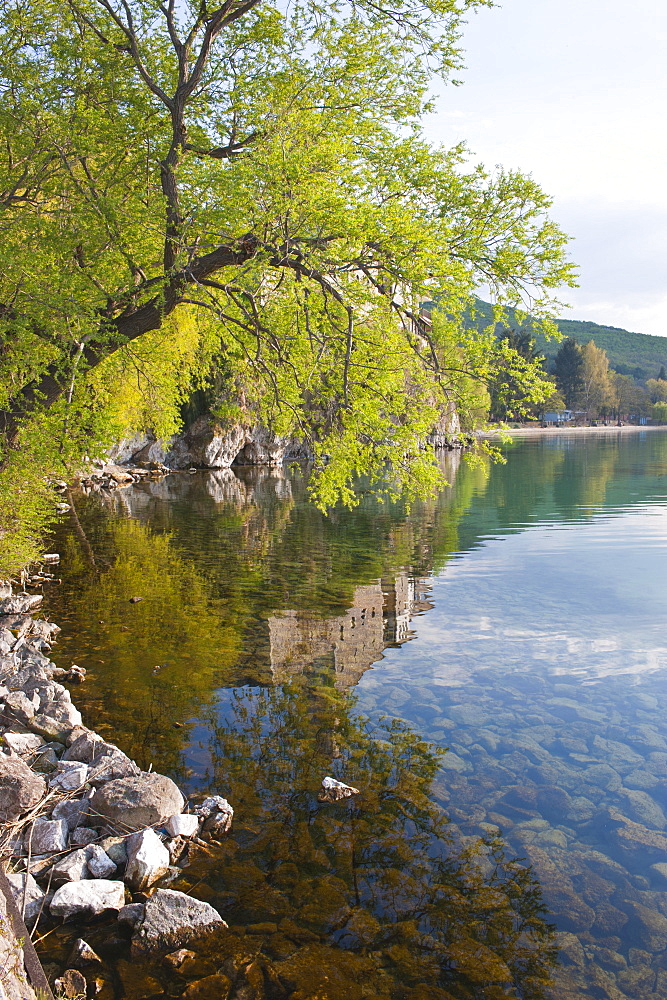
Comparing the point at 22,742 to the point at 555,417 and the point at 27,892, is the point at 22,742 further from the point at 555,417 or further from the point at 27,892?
the point at 555,417

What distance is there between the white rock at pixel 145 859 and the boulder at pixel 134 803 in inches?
11.3

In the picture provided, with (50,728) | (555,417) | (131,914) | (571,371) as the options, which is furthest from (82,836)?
(571,371)

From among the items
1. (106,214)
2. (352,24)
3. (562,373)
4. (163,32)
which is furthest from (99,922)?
(562,373)

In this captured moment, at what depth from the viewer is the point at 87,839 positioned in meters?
6.50

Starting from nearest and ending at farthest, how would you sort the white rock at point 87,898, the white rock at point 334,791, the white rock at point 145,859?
the white rock at point 87,898, the white rock at point 145,859, the white rock at point 334,791

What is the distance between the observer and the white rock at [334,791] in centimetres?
759

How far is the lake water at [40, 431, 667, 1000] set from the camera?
5590mm

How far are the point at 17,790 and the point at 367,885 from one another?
3526 millimetres

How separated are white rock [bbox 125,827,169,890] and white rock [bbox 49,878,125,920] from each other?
19 centimetres

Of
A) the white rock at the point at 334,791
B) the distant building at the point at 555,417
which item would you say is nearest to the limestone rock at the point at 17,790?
the white rock at the point at 334,791

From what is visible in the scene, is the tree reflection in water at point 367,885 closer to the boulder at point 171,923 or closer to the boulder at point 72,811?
the boulder at point 171,923

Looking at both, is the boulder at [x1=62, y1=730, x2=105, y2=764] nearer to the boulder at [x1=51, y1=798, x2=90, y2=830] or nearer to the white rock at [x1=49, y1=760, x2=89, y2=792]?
the white rock at [x1=49, y1=760, x2=89, y2=792]

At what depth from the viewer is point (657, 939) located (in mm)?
5891

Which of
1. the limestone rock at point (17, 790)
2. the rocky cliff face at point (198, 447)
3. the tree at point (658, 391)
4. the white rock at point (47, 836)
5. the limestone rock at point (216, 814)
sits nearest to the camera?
the white rock at point (47, 836)
